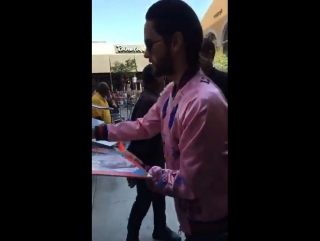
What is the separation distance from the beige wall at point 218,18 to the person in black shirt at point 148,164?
0.25 metres

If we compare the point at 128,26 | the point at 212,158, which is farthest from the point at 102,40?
the point at 212,158

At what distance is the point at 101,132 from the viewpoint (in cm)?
147

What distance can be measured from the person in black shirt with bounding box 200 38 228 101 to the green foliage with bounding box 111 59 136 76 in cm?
24

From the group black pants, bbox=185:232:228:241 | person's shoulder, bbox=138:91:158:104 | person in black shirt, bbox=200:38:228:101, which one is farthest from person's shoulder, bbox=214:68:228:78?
black pants, bbox=185:232:228:241

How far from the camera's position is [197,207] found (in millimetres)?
1398

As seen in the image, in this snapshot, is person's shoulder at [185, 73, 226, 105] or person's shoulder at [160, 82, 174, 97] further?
person's shoulder at [160, 82, 174, 97]

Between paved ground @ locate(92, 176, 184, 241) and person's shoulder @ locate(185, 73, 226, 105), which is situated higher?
person's shoulder @ locate(185, 73, 226, 105)

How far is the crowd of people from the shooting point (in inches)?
52.8

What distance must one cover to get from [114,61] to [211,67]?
337 millimetres

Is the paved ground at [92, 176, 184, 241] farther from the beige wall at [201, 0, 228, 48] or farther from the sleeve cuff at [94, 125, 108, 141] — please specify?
the beige wall at [201, 0, 228, 48]

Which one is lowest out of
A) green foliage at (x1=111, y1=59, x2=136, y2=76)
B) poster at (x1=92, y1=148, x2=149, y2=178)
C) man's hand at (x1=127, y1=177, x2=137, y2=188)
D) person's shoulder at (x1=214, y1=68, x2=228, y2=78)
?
man's hand at (x1=127, y1=177, x2=137, y2=188)
